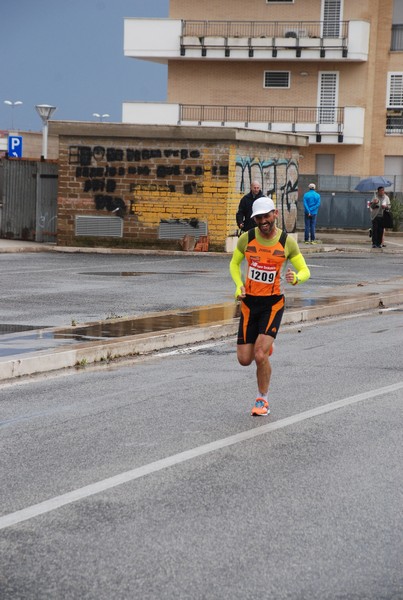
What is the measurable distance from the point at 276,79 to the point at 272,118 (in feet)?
6.28

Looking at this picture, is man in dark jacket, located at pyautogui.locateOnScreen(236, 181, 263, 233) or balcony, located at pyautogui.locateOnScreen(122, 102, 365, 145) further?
balcony, located at pyautogui.locateOnScreen(122, 102, 365, 145)

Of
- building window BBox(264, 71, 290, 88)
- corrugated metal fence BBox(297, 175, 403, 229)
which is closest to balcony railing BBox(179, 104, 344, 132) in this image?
building window BBox(264, 71, 290, 88)

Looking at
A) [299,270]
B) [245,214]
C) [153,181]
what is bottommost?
[245,214]

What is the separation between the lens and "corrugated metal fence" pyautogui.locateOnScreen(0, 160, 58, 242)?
33438mm

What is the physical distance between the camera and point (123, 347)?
13.2 m

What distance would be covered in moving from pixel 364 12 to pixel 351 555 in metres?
53.1

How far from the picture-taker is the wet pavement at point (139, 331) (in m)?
12.1

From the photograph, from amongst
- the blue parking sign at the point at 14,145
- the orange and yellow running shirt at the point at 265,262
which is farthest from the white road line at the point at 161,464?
the blue parking sign at the point at 14,145

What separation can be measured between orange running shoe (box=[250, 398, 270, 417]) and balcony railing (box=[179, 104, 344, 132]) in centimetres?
4805

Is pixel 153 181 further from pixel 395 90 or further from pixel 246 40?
pixel 395 90

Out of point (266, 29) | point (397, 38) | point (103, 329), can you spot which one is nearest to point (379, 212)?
point (103, 329)

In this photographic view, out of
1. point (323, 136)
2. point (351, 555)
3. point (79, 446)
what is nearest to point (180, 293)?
point (79, 446)

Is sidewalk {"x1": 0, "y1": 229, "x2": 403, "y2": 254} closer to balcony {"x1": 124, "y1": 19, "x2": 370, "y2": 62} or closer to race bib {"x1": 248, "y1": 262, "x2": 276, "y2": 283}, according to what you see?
balcony {"x1": 124, "y1": 19, "x2": 370, "y2": 62}

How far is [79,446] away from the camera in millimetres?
8258
